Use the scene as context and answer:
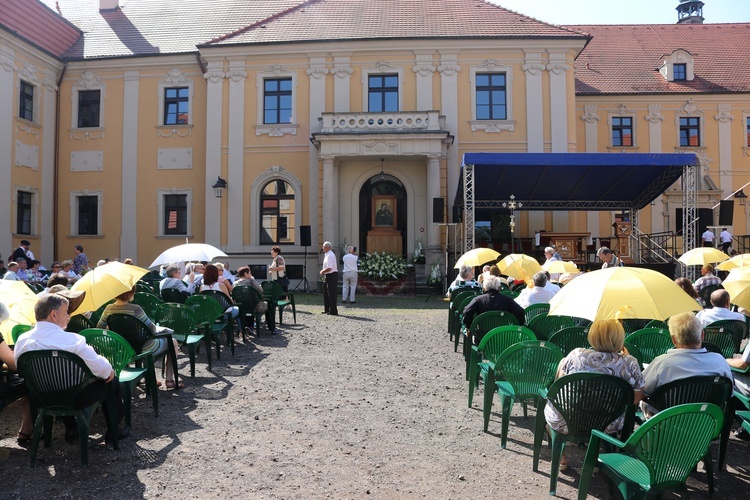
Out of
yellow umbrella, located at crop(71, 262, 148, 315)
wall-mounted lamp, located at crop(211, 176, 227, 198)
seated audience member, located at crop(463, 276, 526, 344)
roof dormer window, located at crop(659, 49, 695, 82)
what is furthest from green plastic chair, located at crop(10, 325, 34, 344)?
roof dormer window, located at crop(659, 49, 695, 82)

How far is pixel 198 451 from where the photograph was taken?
4500mm

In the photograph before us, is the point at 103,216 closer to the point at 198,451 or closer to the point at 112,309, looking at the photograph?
the point at 112,309

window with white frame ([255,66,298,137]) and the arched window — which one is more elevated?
window with white frame ([255,66,298,137])

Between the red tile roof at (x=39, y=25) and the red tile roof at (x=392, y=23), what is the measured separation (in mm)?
6726

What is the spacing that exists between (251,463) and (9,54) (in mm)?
21684

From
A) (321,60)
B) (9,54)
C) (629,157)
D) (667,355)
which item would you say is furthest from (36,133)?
(667,355)

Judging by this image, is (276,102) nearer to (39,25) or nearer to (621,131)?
(39,25)

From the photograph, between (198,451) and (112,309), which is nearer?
(198,451)

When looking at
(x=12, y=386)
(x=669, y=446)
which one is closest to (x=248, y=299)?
(x=12, y=386)

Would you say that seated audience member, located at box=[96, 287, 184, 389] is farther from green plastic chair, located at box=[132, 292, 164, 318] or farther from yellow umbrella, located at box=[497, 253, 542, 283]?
yellow umbrella, located at box=[497, 253, 542, 283]

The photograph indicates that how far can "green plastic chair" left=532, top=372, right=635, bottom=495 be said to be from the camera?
360 centimetres

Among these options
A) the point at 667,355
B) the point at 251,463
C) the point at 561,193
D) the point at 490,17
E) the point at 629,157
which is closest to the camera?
the point at 667,355

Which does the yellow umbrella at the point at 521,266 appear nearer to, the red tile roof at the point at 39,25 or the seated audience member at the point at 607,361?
the seated audience member at the point at 607,361

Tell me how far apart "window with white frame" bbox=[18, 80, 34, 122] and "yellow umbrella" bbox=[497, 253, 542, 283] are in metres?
19.1
